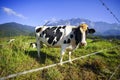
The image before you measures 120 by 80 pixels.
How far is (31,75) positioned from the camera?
5566mm

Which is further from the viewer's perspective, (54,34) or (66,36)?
(54,34)

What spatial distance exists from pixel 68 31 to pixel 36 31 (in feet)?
7.76

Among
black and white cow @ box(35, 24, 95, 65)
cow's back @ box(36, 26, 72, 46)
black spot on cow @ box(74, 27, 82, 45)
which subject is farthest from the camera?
cow's back @ box(36, 26, 72, 46)

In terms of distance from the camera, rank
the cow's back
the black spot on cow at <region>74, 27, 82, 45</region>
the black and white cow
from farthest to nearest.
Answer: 1. the cow's back
2. the black and white cow
3. the black spot on cow at <region>74, 27, 82, 45</region>

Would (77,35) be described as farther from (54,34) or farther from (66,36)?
(54,34)

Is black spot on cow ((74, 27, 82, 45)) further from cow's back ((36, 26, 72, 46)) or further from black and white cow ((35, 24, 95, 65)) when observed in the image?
cow's back ((36, 26, 72, 46))

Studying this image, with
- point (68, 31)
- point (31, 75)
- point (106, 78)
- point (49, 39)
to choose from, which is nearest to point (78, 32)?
point (68, 31)

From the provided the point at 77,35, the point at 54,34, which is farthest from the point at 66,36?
the point at 54,34

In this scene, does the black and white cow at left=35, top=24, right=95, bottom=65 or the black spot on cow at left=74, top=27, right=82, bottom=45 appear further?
the black and white cow at left=35, top=24, right=95, bottom=65

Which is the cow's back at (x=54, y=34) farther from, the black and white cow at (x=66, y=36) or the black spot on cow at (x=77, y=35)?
the black spot on cow at (x=77, y=35)

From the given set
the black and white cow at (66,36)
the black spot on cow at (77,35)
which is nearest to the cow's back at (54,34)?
the black and white cow at (66,36)

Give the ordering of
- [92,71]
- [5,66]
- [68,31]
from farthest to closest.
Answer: [68,31]
[92,71]
[5,66]

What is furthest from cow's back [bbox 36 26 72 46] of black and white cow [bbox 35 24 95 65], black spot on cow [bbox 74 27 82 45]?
black spot on cow [bbox 74 27 82 45]

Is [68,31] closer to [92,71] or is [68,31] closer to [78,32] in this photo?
[78,32]
